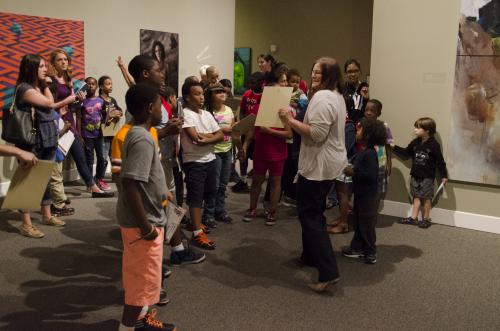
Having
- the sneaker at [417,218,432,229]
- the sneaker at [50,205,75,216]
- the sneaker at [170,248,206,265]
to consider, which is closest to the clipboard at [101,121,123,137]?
the sneaker at [50,205,75,216]

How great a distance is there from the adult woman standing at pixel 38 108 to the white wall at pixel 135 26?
4.77ft

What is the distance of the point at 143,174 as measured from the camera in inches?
83.7

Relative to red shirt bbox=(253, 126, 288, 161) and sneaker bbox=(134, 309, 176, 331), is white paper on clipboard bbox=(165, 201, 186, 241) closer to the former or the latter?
sneaker bbox=(134, 309, 176, 331)

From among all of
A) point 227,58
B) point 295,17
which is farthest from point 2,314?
point 295,17

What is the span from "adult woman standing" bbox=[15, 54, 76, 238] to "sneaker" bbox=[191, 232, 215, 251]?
1.38 meters

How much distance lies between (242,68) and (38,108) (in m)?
7.82

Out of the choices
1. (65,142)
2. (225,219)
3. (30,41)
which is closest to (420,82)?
(225,219)

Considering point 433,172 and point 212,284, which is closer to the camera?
point 212,284

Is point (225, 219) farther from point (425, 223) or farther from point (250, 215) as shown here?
point (425, 223)

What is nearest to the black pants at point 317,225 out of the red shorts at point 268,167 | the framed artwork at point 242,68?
the red shorts at point 268,167

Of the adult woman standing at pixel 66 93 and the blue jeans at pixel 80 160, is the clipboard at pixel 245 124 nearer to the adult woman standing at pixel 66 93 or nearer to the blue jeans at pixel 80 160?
the adult woman standing at pixel 66 93

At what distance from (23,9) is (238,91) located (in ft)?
21.4

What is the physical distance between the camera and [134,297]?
7.39 ft

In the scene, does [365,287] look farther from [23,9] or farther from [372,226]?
[23,9]
